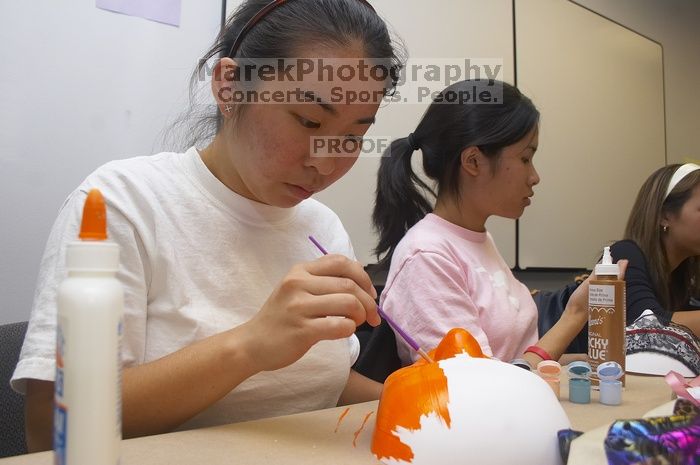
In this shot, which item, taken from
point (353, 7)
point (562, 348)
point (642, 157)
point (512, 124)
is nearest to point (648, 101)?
point (642, 157)

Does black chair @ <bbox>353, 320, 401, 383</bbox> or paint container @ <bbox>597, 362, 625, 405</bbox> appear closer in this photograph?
paint container @ <bbox>597, 362, 625, 405</bbox>

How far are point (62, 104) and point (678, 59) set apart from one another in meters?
3.16

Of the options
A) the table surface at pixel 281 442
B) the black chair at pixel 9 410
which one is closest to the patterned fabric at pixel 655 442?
the table surface at pixel 281 442

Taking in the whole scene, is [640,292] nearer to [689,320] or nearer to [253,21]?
[689,320]

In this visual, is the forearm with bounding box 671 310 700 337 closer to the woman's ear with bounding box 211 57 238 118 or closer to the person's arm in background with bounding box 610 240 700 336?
the person's arm in background with bounding box 610 240 700 336

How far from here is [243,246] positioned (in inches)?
31.4

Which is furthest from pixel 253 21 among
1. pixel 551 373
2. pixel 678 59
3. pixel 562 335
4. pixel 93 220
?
pixel 678 59

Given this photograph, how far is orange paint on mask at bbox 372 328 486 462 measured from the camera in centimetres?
48

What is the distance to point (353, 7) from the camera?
79 cm

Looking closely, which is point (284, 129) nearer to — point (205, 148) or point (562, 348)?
point (205, 148)

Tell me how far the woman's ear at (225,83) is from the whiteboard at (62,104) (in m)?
0.64

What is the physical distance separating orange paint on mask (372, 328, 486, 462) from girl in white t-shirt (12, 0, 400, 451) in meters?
0.08

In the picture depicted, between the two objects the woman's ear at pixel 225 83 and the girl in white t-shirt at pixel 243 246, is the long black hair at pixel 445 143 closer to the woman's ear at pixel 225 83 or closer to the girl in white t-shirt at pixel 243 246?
the girl in white t-shirt at pixel 243 246

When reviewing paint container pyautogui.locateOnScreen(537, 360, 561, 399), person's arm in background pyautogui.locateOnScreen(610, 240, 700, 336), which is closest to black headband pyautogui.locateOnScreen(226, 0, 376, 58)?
paint container pyautogui.locateOnScreen(537, 360, 561, 399)
